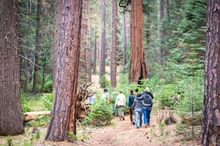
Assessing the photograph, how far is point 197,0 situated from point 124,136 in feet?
31.4

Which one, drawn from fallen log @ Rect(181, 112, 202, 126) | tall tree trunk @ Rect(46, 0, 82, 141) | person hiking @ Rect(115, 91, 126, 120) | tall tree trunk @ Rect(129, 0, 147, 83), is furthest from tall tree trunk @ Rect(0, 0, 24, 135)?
tall tree trunk @ Rect(129, 0, 147, 83)

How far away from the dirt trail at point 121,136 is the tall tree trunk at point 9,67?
8.84ft

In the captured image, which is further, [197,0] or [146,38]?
[146,38]

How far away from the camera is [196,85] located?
11242 mm

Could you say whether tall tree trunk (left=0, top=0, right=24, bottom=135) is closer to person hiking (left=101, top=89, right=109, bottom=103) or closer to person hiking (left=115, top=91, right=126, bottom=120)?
person hiking (left=101, top=89, right=109, bottom=103)

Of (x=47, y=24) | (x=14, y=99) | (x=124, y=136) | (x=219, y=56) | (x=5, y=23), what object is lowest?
(x=124, y=136)

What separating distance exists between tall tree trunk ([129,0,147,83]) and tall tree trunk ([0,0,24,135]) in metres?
10.7

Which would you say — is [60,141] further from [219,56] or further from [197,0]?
[197,0]

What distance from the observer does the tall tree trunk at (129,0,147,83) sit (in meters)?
21.5

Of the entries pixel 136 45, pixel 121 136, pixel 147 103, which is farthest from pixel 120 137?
pixel 136 45

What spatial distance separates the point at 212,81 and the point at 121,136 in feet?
20.2

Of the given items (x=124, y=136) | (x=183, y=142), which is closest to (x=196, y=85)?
(x=183, y=142)

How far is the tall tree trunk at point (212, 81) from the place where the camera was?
9117mm

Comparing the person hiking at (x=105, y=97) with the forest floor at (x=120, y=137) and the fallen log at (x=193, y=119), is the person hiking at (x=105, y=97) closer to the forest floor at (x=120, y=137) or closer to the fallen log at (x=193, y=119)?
the forest floor at (x=120, y=137)
